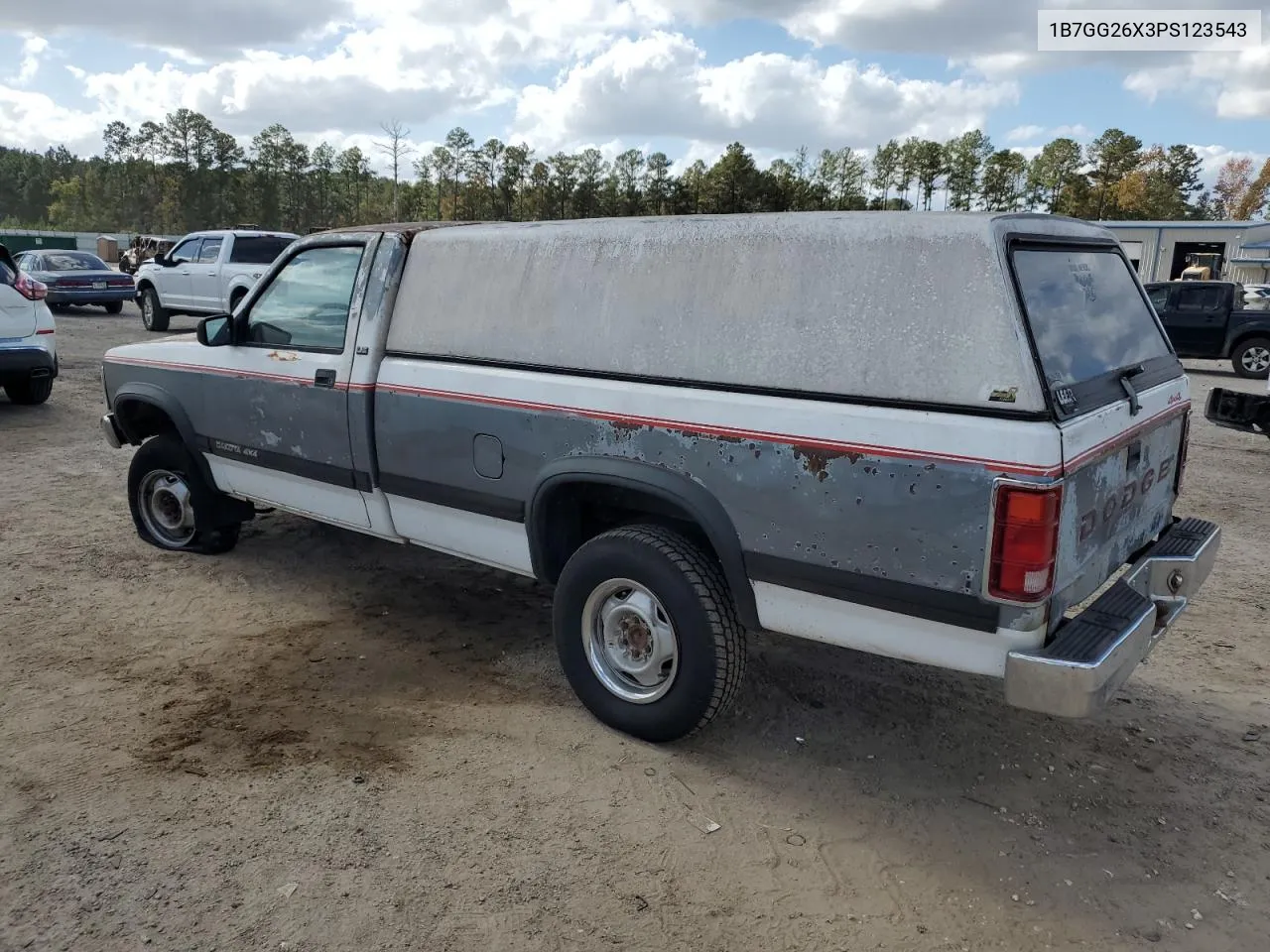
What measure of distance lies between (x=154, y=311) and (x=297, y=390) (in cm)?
1532

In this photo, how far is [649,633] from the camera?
3545mm

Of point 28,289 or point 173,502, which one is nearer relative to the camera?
point 173,502

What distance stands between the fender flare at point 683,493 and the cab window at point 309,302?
5.11 ft

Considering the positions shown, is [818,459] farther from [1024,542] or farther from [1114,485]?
[1114,485]

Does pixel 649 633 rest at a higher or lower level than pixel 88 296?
lower

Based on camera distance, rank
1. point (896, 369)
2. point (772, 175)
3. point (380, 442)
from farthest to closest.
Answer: point (772, 175) < point (380, 442) < point (896, 369)

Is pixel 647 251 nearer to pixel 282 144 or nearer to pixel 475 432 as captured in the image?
pixel 475 432

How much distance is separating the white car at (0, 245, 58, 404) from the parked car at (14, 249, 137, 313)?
1084 cm

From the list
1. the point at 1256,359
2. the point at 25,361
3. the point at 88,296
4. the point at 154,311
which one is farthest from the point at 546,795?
the point at 88,296

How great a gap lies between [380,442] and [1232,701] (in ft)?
13.0

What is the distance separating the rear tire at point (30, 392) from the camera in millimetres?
10211

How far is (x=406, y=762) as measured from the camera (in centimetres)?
346

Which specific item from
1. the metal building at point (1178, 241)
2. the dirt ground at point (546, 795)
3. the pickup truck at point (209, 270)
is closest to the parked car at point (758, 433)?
the dirt ground at point (546, 795)

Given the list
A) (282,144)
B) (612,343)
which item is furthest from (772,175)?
(612,343)
